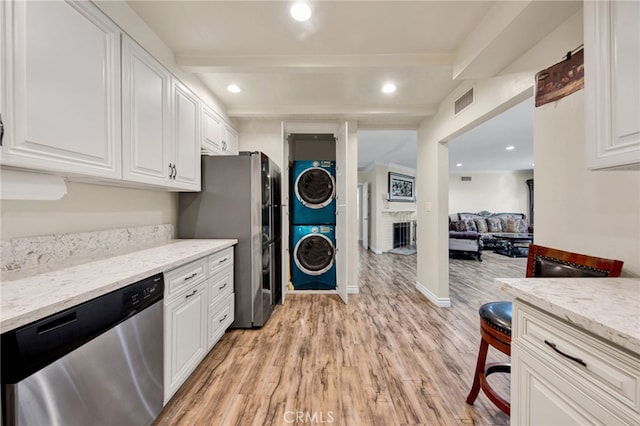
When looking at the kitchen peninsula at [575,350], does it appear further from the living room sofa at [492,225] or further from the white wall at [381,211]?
the living room sofa at [492,225]

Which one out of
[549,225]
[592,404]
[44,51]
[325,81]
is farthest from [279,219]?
[592,404]

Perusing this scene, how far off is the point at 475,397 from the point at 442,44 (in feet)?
8.19

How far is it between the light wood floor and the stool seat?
1.89ft

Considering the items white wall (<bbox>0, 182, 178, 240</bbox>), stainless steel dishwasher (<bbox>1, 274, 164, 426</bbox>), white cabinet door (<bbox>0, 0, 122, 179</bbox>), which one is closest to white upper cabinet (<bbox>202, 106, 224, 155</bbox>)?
white wall (<bbox>0, 182, 178, 240</bbox>)

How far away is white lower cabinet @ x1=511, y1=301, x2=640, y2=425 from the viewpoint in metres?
0.61

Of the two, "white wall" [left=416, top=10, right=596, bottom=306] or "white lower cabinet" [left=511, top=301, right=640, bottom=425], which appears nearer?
"white lower cabinet" [left=511, top=301, right=640, bottom=425]

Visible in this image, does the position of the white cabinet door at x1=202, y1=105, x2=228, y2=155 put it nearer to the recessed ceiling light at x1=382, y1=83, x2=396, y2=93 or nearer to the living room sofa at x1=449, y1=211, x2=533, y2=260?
the recessed ceiling light at x1=382, y1=83, x2=396, y2=93

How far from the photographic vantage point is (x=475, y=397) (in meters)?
1.43

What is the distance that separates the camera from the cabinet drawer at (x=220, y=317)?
5.95 feet

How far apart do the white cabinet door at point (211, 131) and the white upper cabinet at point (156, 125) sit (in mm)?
174

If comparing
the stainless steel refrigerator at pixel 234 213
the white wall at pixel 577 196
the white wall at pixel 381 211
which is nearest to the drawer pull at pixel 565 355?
the white wall at pixel 577 196

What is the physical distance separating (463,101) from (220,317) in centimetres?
313

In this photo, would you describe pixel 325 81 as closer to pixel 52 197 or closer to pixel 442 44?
pixel 442 44

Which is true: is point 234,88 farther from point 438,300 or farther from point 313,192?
point 438,300
